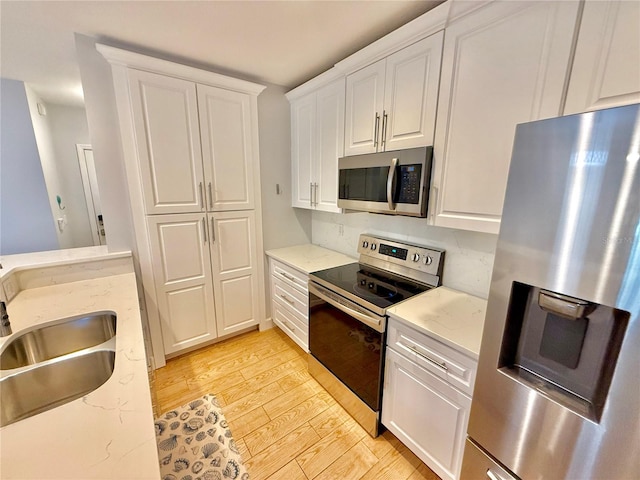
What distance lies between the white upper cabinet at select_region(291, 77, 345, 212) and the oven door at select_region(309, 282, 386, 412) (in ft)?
2.52

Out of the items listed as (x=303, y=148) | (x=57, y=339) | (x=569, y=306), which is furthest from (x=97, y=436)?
(x=303, y=148)

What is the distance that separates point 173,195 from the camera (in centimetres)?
203

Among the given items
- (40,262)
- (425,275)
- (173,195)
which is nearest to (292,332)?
(425,275)

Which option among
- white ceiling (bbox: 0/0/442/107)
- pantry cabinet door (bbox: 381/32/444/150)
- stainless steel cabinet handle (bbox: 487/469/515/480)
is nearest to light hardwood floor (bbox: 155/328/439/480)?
stainless steel cabinet handle (bbox: 487/469/515/480)

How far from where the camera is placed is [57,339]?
130cm

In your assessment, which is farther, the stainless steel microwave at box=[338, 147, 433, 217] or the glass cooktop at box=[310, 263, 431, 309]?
the glass cooktop at box=[310, 263, 431, 309]

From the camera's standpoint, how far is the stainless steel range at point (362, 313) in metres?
1.48

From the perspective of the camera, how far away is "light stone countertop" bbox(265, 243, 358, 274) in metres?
Answer: 2.14

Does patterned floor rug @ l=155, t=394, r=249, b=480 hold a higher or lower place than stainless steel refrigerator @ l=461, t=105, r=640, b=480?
lower

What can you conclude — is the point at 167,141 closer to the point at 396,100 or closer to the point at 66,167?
the point at 396,100

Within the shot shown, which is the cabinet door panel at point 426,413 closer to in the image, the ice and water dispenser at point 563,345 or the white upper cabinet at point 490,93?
the ice and water dispenser at point 563,345

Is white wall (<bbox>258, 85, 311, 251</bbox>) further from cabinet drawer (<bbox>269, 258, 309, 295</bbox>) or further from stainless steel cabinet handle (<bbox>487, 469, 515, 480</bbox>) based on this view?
stainless steel cabinet handle (<bbox>487, 469, 515, 480</bbox>)

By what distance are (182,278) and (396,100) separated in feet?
6.88

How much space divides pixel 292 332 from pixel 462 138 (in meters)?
2.00
